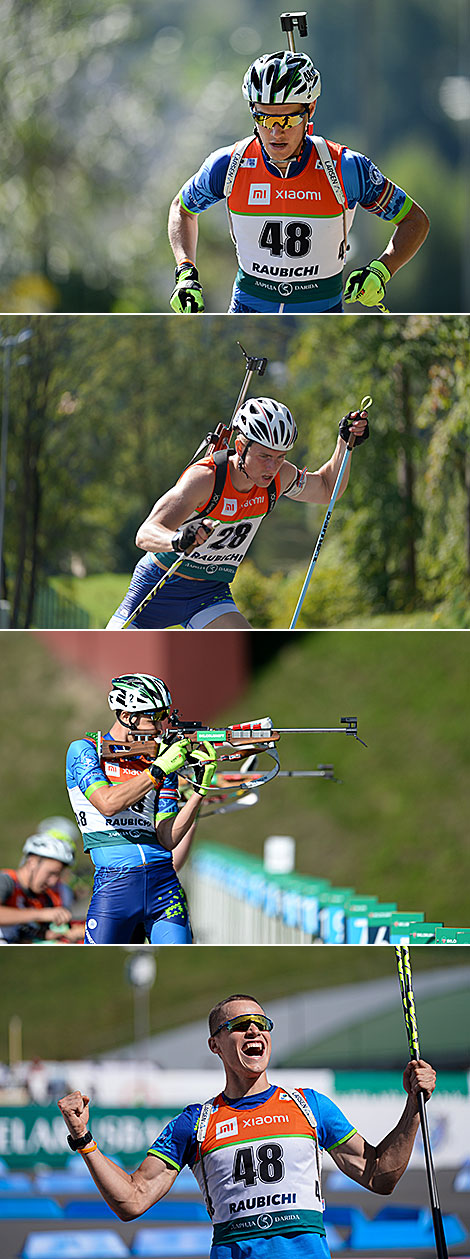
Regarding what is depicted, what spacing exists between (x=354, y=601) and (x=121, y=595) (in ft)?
4.20

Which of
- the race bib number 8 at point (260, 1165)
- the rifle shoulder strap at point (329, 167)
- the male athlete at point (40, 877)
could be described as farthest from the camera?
the male athlete at point (40, 877)

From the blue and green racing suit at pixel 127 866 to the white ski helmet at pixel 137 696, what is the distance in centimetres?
21

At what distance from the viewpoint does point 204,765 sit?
641cm

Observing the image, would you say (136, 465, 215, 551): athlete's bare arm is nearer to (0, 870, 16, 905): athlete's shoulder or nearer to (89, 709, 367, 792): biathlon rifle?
(89, 709, 367, 792): biathlon rifle

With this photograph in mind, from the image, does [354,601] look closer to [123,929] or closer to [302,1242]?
[123,929]

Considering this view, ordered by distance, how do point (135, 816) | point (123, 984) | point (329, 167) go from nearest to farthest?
point (135, 816), point (329, 167), point (123, 984)

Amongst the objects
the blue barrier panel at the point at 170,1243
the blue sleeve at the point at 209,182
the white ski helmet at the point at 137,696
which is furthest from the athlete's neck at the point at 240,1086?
the blue sleeve at the point at 209,182

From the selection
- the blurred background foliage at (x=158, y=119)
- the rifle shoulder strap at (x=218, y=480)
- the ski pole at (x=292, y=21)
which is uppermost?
the blurred background foliage at (x=158, y=119)

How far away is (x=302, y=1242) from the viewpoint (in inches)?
204

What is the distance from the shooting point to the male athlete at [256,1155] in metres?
5.13

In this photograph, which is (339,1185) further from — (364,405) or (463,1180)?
(364,405)

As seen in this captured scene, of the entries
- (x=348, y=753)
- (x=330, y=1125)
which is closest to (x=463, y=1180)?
(x=330, y=1125)

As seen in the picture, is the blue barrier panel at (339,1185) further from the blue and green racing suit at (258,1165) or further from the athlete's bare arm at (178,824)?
the blue and green racing suit at (258,1165)

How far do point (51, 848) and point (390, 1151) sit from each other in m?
3.74
